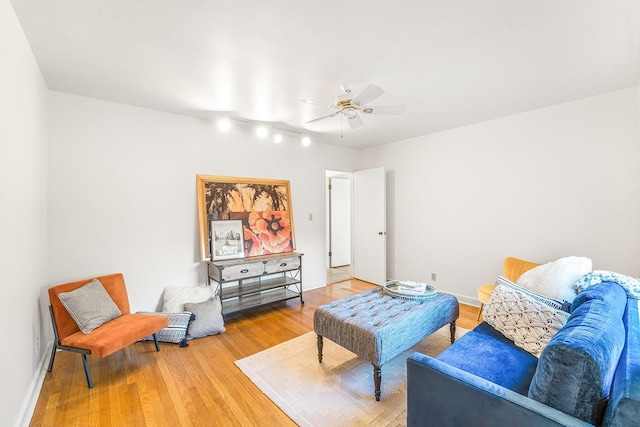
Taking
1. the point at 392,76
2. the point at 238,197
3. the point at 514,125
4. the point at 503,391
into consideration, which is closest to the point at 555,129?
the point at 514,125

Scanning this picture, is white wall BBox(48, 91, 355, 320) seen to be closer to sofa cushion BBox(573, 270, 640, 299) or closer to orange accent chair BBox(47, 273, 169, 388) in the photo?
orange accent chair BBox(47, 273, 169, 388)

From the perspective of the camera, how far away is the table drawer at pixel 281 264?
3.76m

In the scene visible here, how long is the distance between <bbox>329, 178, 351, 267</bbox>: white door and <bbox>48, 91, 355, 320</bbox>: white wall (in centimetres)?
279

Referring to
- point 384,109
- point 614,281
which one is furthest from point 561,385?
point 384,109

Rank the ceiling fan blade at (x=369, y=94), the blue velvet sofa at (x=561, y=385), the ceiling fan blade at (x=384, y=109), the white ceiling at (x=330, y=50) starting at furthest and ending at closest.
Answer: the ceiling fan blade at (x=384, y=109) < the ceiling fan blade at (x=369, y=94) < the white ceiling at (x=330, y=50) < the blue velvet sofa at (x=561, y=385)

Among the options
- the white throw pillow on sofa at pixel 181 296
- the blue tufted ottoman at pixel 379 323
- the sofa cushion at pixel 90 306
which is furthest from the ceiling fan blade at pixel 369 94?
the sofa cushion at pixel 90 306

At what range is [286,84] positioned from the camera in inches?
103

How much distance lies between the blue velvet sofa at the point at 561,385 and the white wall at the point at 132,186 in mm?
3052

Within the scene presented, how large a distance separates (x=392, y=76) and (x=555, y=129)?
219 cm

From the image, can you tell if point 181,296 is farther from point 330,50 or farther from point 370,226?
point 370,226

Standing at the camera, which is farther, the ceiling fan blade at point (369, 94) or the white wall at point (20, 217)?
the ceiling fan blade at point (369, 94)

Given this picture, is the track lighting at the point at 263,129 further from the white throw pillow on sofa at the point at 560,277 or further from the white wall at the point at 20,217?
the white throw pillow on sofa at the point at 560,277

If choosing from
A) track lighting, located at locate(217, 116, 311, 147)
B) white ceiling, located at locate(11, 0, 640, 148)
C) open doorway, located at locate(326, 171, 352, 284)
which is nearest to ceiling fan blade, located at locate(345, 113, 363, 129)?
white ceiling, located at locate(11, 0, 640, 148)

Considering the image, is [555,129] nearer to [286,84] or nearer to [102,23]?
[286,84]
